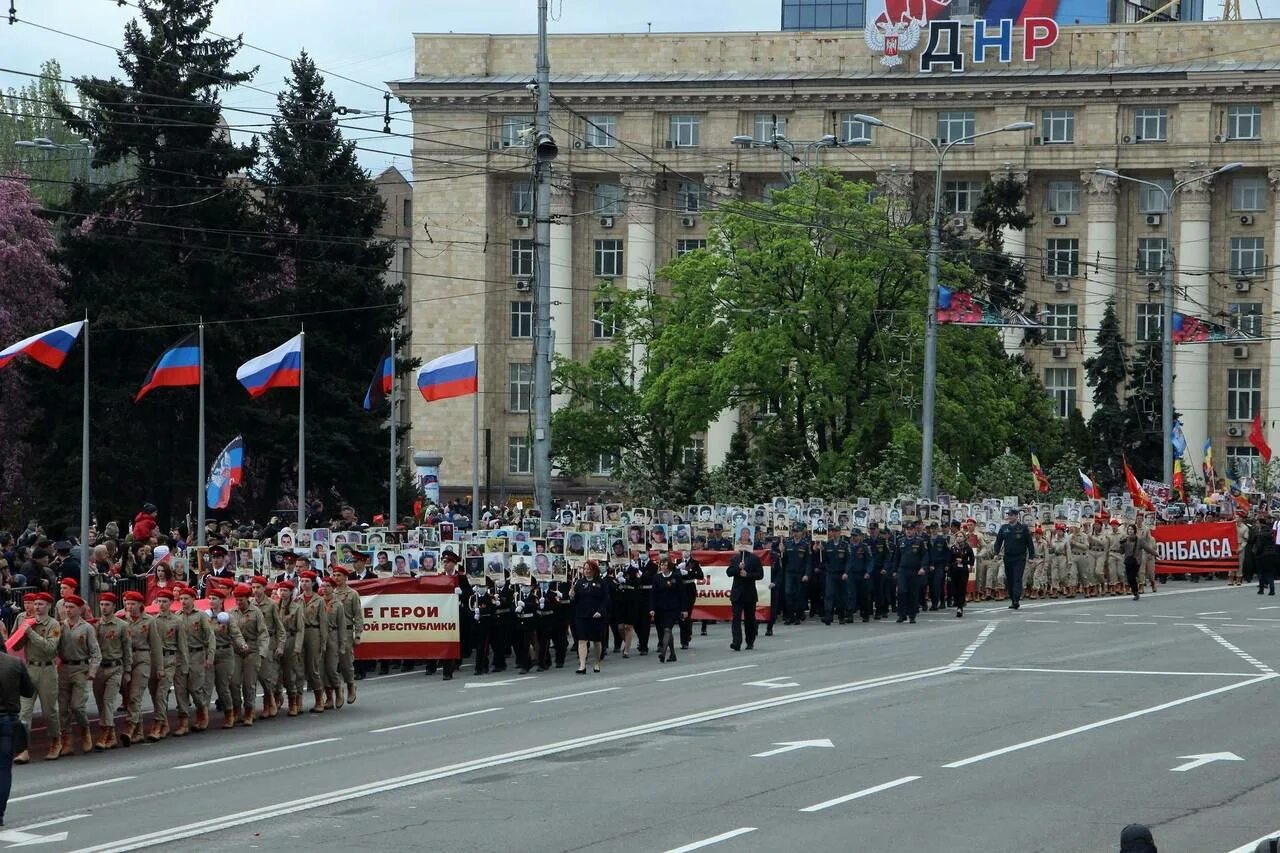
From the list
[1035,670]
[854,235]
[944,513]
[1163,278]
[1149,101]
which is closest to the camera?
[1035,670]

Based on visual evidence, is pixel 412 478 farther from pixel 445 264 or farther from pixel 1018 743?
pixel 1018 743

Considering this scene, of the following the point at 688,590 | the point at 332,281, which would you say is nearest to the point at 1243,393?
the point at 332,281

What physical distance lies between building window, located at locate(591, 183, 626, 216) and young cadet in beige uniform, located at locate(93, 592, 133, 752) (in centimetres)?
6557

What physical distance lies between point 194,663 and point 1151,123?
224 ft

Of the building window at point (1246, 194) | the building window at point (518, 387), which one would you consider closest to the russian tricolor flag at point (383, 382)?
the building window at point (518, 387)

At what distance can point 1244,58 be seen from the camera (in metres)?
83.7

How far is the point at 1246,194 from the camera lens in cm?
8525

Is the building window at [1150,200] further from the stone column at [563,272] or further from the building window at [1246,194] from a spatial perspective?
the stone column at [563,272]

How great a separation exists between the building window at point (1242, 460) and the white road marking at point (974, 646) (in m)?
44.6

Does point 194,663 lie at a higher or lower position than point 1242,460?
lower

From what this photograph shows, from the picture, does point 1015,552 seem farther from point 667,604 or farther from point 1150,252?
point 1150,252

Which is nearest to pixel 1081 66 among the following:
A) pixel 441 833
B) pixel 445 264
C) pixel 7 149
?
pixel 445 264

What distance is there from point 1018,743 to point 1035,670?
285 inches

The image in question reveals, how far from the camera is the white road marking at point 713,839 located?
46.1 feet
